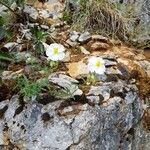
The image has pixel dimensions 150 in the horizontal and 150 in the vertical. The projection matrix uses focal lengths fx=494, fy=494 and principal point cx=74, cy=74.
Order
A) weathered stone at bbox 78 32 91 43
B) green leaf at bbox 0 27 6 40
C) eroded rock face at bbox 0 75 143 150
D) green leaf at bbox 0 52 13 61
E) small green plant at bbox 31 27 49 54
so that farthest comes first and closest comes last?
weathered stone at bbox 78 32 91 43, green leaf at bbox 0 27 6 40, small green plant at bbox 31 27 49 54, green leaf at bbox 0 52 13 61, eroded rock face at bbox 0 75 143 150

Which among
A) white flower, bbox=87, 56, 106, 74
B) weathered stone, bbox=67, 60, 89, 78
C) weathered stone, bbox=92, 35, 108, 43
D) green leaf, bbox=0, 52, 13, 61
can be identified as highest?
weathered stone, bbox=92, 35, 108, 43

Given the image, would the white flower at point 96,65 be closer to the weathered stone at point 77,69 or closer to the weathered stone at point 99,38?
the weathered stone at point 77,69

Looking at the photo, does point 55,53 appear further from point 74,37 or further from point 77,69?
point 74,37

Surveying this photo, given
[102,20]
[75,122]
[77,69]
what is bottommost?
[75,122]

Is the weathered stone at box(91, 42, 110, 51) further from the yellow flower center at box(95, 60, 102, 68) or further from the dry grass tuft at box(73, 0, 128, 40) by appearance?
the yellow flower center at box(95, 60, 102, 68)

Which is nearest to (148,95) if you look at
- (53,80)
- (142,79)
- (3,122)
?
(142,79)

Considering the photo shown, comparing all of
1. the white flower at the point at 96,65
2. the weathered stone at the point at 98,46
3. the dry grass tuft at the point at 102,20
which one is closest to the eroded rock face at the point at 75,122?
the white flower at the point at 96,65

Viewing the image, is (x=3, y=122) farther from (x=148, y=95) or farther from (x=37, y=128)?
(x=148, y=95)

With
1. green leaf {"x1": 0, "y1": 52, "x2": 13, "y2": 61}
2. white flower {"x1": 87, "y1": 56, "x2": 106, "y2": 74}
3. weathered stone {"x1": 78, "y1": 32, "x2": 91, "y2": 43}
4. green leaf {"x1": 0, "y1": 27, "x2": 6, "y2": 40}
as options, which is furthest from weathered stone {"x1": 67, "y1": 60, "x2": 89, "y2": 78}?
green leaf {"x1": 0, "y1": 27, "x2": 6, "y2": 40}

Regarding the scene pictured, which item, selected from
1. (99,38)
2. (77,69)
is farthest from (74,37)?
(77,69)
